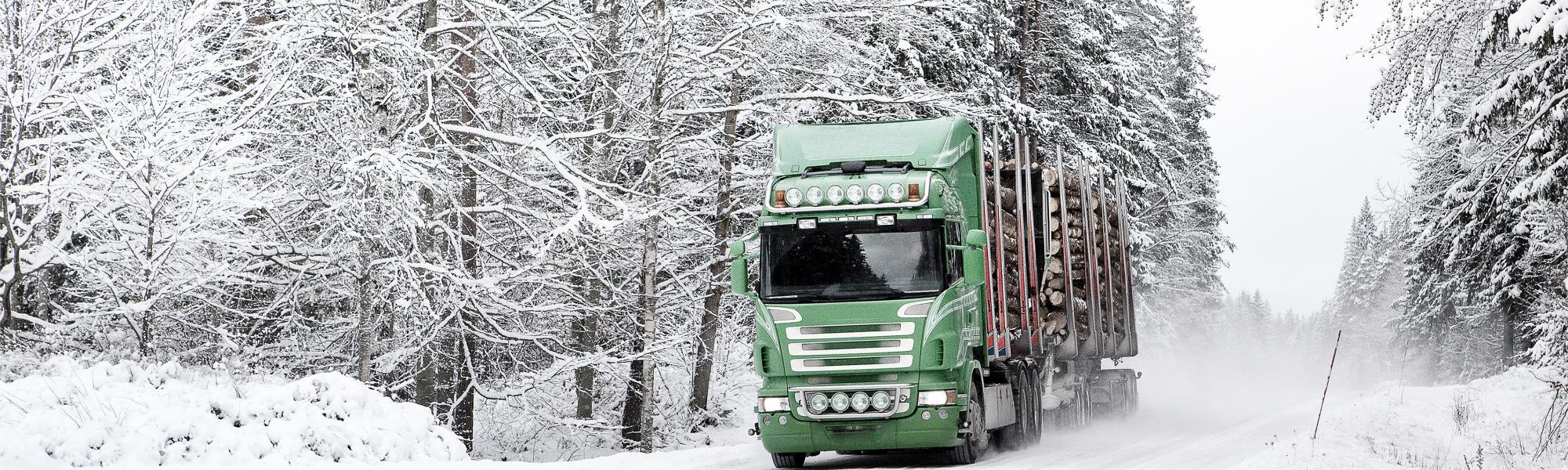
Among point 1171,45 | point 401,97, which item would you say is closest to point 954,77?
point 401,97

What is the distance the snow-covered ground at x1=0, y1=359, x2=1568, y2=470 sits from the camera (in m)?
8.65

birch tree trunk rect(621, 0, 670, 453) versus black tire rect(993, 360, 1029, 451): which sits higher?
birch tree trunk rect(621, 0, 670, 453)

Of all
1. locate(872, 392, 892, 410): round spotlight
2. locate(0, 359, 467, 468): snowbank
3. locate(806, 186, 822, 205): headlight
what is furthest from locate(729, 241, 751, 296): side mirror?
locate(0, 359, 467, 468): snowbank

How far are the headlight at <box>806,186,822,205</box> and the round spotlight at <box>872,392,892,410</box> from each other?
1.81 metres

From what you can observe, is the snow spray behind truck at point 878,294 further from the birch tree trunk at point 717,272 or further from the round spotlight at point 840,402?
the birch tree trunk at point 717,272

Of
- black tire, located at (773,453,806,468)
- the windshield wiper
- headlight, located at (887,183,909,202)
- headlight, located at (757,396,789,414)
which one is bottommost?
black tire, located at (773,453,806,468)

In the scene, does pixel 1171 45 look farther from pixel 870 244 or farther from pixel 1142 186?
pixel 870 244

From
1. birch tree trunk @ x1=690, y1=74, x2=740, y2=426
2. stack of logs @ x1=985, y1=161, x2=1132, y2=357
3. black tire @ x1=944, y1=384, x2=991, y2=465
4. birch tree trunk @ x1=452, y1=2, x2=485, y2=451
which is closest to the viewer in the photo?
black tire @ x1=944, y1=384, x2=991, y2=465

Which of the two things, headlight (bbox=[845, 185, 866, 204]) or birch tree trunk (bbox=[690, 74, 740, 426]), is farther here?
birch tree trunk (bbox=[690, 74, 740, 426])

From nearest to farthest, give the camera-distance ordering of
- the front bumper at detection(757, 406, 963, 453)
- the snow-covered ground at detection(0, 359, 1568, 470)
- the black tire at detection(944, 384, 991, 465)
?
the snow-covered ground at detection(0, 359, 1568, 470) → the front bumper at detection(757, 406, 963, 453) → the black tire at detection(944, 384, 991, 465)

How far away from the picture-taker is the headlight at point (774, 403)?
1117 cm

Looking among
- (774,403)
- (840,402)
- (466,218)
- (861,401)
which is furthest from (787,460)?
(466,218)

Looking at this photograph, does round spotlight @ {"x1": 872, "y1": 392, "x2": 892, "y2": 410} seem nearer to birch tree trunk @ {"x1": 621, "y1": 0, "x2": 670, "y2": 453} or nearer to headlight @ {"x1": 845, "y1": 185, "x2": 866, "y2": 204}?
headlight @ {"x1": 845, "y1": 185, "x2": 866, "y2": 204}

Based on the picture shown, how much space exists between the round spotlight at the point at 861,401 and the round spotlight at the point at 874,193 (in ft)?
5.70
